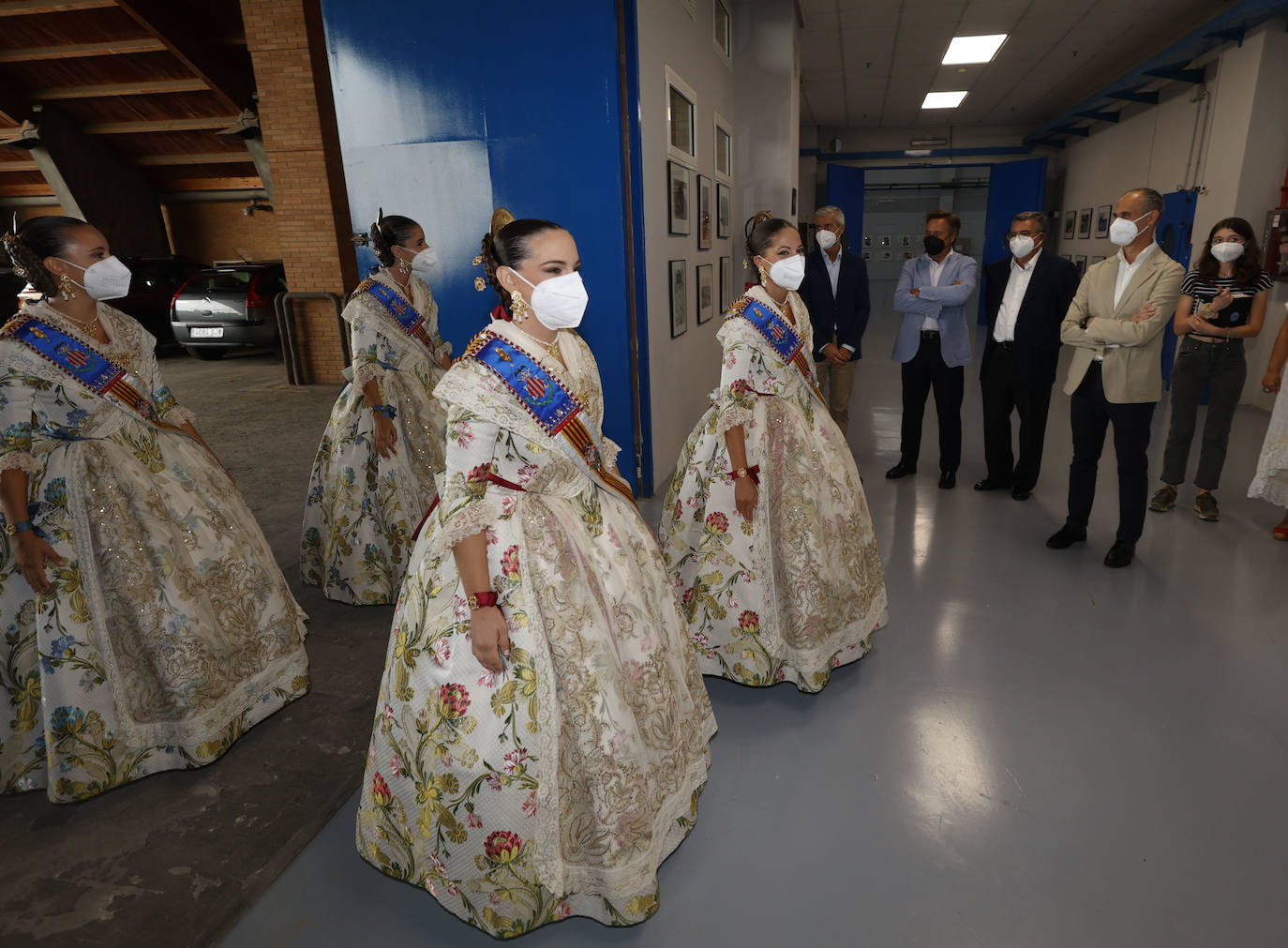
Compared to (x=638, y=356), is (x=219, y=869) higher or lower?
lower

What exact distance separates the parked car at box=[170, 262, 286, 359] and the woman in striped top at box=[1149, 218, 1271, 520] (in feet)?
35.5

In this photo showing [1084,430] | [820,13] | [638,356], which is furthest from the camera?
[820,13]

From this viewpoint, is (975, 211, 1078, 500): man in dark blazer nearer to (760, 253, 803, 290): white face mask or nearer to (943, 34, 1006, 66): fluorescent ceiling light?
(760, 253, 803, 290): white face mask

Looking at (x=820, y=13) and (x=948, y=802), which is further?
(x=820, y=13)

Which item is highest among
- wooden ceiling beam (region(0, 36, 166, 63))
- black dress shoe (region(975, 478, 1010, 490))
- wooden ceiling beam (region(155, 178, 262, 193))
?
wooden ceiling beam (region(0, 36, 166, 63))

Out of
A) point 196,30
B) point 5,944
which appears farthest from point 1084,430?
point 196,30

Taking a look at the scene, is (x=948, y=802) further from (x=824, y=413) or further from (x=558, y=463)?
(x=558, y=463)

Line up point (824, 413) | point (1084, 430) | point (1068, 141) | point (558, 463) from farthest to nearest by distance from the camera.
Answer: point (1068, 141) → point (1084, 430) → point (824, 413) → point (558, 463)

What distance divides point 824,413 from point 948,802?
1.40 meters

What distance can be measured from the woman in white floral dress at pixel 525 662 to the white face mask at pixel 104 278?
4.70 ft

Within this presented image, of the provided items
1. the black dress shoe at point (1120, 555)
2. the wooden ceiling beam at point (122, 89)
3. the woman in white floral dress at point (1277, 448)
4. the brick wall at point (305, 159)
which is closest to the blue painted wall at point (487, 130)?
the black dress shoe at point (1120, 555)

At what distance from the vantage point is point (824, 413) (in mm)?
2848

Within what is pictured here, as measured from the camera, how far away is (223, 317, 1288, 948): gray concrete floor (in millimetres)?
1861

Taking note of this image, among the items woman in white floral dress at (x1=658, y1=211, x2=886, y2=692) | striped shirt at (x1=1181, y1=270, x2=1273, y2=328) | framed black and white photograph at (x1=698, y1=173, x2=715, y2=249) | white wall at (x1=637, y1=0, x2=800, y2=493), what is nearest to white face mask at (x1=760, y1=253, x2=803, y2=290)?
woman in white floral dress at (x1=658, y1=211, x2=886, y2=692)
